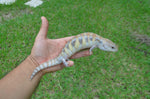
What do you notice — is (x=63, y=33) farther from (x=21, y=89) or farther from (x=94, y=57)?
(x=21, y=89)

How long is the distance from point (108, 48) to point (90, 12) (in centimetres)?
340

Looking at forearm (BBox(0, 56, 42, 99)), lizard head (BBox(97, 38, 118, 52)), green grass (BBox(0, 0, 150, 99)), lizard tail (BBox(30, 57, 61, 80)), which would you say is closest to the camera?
forearm (BBox(0, 56, 42, 99))

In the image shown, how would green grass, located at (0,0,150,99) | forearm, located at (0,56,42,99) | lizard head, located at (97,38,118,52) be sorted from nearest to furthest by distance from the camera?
forearm, located at (0,56,42,99), lizard head, located at (97,38,118,52), green grass, located at (0,0,150,99)

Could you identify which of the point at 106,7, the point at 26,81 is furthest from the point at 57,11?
the point at 26,81

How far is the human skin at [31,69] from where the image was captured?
3184 millimetres

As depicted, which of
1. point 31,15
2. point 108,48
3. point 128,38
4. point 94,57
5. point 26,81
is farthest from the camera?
point 31,15

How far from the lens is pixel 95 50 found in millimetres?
5297

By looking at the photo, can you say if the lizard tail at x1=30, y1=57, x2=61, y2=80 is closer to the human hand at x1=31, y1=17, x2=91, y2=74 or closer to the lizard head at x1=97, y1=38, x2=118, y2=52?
the human hand at x1=31, y1=17, x2=91, y2=74

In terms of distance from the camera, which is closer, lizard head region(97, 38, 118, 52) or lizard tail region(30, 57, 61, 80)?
lizard tail region(30, 57, 61, 80)

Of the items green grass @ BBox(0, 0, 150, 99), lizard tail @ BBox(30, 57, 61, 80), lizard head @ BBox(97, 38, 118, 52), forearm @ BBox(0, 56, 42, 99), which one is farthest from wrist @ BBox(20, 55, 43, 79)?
lizard head @ BBox(97, 38, 118, 52)

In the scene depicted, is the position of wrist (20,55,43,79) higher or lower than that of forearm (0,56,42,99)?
higher

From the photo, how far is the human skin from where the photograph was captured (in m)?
3.18

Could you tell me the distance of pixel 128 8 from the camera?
7.15 meters

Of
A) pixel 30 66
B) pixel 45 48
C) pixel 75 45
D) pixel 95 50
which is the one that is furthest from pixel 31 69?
pixel 95 50
